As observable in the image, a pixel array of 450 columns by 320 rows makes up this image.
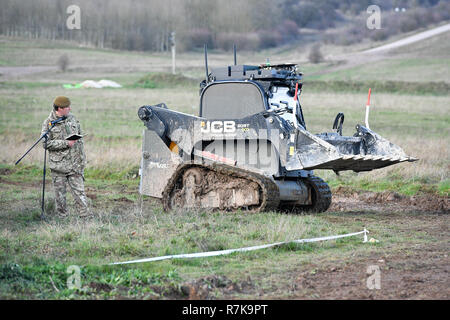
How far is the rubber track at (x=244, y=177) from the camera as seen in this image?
12.8m

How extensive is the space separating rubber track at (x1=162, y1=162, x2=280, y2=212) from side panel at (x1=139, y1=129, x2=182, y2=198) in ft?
0.96

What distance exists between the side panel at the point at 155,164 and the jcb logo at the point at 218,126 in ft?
2.72

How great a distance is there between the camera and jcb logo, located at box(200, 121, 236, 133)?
533 inches

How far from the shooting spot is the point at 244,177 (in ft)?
43.1

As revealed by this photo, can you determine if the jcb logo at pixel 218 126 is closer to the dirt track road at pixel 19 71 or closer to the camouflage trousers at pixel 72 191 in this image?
the camouflage trousers at pixel 72 191

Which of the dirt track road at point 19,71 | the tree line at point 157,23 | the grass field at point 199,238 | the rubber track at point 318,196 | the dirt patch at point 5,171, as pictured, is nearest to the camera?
the grass field at point 199,238

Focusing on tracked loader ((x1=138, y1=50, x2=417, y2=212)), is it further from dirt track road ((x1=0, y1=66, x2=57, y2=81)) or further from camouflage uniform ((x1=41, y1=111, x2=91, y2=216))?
dirt track road ((x1=0, y1=66, x2=57, y2=81))

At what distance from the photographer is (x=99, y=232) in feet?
35.2

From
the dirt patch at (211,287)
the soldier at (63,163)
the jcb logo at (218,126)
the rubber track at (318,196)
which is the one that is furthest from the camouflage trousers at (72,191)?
the dirt patch at (211,287)

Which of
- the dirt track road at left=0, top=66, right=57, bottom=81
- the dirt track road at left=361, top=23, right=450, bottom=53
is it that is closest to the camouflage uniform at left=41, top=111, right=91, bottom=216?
the dirt track road at left=0, top=66, right=57, bottom=81

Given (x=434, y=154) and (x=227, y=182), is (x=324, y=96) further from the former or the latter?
(x=227, y=182)

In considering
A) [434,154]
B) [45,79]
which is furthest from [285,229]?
[45,79]

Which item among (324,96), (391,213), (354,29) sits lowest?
(391,213)
